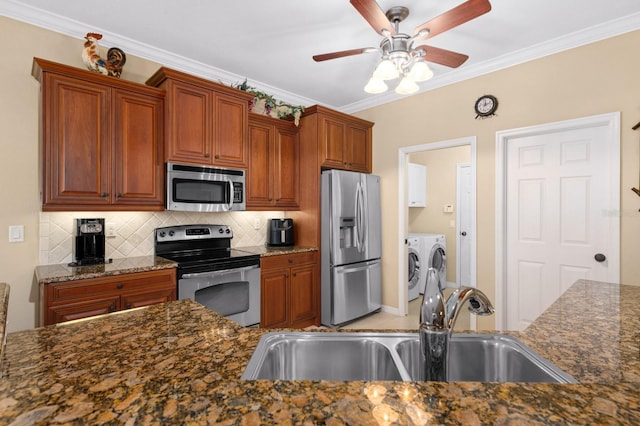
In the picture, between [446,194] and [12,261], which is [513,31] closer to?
[446,194]

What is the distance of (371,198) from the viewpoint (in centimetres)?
400

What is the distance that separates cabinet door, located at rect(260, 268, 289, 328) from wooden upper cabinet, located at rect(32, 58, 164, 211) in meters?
1.21

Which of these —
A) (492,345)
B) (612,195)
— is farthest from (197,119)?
(612,195)

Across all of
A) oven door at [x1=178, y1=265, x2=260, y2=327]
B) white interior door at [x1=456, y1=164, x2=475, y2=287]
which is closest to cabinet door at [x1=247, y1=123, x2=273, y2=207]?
oven door at [x1=178, y1=265, x2=260, y2=327]

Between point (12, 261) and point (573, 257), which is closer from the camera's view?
point (12, 261)

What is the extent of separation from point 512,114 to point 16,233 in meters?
4.26

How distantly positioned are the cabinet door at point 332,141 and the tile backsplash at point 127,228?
1077 millimetres

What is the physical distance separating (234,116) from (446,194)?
12.3 ft

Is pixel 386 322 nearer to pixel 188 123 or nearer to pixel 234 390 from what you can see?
pixel 188 123

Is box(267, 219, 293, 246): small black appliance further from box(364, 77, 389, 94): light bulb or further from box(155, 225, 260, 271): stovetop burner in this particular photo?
box(364, 77, 389, 94): light bulb

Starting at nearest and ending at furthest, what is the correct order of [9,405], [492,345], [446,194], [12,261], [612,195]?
[9,405]
[492,345]
[12,261]
[612,195]
[446,194]

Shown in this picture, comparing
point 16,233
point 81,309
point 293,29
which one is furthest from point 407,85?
point 16,233

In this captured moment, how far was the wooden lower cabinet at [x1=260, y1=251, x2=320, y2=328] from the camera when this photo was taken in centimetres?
322

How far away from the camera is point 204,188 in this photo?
9.87ft
